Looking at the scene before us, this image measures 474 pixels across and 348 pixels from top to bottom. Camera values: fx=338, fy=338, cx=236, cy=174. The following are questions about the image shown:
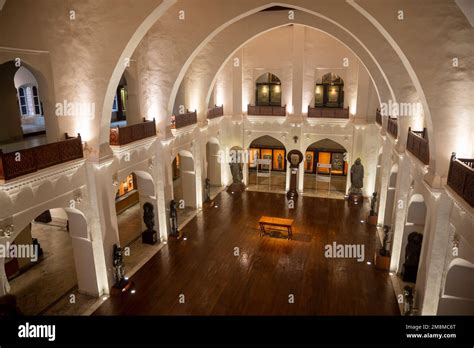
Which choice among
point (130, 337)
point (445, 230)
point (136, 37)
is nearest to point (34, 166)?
point (136, 37)

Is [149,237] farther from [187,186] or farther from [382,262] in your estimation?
[382,262]

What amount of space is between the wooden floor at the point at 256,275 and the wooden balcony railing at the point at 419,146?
4.17m

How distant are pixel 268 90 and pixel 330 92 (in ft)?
12.4

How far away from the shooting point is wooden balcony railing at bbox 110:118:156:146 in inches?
396

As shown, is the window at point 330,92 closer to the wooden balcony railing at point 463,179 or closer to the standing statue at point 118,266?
the wooden balcony railing at point 463,179

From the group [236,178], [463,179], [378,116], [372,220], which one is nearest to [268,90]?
[236,178]

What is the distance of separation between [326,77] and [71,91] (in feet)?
50.9

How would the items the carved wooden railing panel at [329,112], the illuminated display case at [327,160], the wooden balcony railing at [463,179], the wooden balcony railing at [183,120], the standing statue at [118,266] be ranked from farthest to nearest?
the illuminated display case at [327,160] < the carved wooden railing panel at [329,112] < the wooden balcony railing at [183,120] < the standing statue at [118,266] < the wooden balcony railing at [463,179]

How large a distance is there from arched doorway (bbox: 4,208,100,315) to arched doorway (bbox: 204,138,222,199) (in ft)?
29.7

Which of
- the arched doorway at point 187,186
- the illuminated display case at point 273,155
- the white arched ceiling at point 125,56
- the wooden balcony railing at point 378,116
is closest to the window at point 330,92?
the wooden balcony railing at point 378,116

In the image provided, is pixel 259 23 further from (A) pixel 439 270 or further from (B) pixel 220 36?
(A) pixel 439 270

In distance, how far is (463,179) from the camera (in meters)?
6.05

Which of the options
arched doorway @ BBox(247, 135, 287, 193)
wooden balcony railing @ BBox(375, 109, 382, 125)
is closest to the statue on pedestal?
arched doorway @ BBox(247, 135, 287, 193)

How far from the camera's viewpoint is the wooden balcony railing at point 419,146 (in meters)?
8.36
